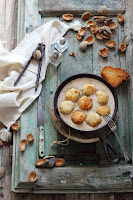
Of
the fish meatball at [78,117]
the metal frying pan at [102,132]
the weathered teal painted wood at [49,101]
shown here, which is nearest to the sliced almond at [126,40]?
the metal frying pan at [102,132]

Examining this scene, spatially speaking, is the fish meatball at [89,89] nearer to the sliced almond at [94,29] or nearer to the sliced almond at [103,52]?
the sliced almond at [103,52]

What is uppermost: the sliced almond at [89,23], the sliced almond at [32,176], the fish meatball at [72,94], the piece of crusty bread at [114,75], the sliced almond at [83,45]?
the sliced almond at [89,23]

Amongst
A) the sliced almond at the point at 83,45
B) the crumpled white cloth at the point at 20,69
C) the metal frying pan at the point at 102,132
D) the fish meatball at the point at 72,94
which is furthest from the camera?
the sliced almond at the point at 83,45

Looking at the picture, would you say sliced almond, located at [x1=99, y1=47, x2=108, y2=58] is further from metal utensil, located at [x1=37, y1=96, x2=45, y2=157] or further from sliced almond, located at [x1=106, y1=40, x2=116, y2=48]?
metal utensil, located at [x1=37, y1=96, x2=45, y2=157]

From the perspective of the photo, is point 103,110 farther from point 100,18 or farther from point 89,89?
point 100,18

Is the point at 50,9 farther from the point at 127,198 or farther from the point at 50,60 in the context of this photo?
the point at 127,198

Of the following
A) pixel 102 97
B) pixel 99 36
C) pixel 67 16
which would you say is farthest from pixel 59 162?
pixel 67 16
